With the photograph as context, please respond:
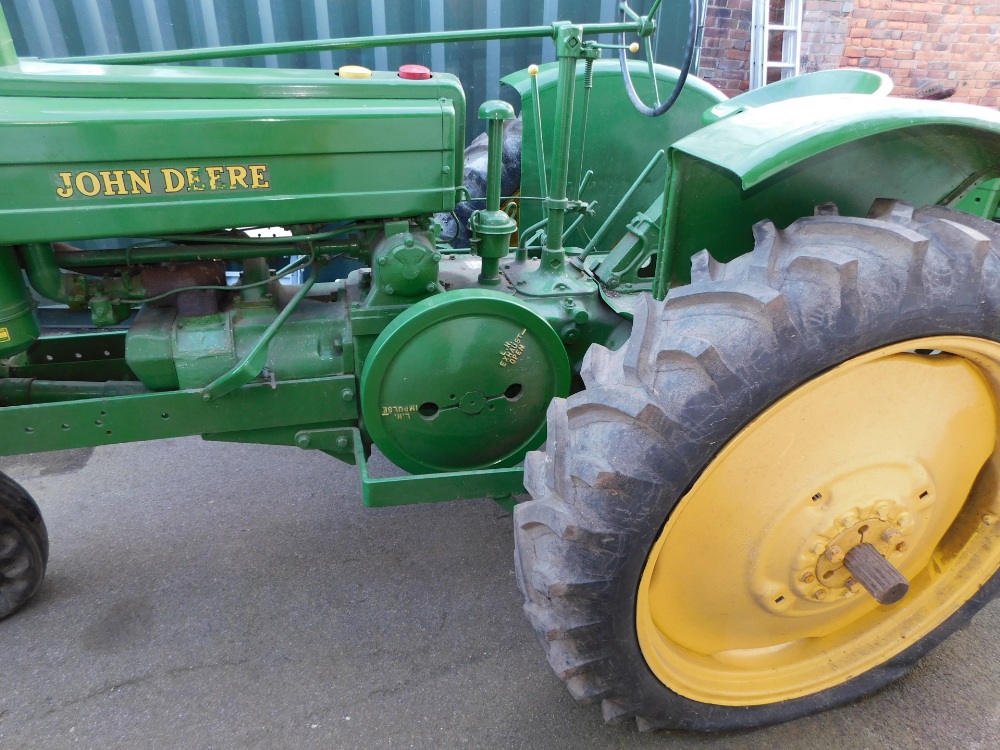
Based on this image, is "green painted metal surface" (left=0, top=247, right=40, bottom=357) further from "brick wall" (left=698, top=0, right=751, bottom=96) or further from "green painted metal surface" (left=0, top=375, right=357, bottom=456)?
"brick wall" (left=698, top=0, right=751, bottom=96)

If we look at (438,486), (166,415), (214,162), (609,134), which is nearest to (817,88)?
(609,134)

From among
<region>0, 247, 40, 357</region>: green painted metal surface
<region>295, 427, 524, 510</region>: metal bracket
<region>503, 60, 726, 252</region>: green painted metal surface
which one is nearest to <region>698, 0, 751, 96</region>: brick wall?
<region>503, 60, 726, 252</region>: green painted metal surface

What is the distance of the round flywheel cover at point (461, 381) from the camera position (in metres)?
1.80

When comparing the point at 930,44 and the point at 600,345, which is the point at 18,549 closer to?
the point at 600,345

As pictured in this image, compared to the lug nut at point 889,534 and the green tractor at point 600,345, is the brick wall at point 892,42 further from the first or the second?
the lug nut at point 889,534

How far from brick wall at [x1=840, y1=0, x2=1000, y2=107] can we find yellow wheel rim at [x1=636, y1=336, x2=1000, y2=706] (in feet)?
14.7

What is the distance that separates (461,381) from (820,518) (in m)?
0.92

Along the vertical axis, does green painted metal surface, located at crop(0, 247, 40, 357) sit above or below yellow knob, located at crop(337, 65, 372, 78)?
below

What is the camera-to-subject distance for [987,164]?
1.53m

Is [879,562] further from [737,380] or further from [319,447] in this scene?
[319,447]

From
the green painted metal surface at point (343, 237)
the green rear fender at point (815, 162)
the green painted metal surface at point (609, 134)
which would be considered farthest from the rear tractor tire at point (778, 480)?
the green painted metal surface at point (609, 134)

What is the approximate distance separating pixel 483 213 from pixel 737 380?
110 cm

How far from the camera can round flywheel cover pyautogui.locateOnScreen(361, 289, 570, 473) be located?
5.90ft

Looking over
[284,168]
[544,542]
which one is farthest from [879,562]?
[284,168]
